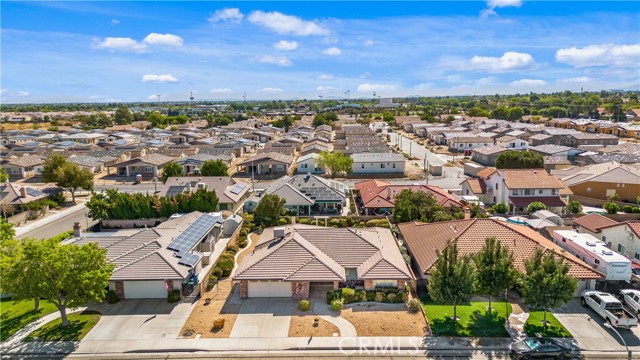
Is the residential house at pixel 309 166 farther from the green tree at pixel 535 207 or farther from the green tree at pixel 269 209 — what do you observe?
the green tree at pixel 535 207

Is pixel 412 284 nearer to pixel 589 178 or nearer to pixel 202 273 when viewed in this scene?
pixel 202 273

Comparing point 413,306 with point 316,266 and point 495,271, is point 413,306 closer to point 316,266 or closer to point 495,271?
point 495,271

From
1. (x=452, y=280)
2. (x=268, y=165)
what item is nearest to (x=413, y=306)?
(x=452, y=280)

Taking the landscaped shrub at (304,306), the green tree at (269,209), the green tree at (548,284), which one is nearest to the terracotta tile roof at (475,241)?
the green tree at (548,284)

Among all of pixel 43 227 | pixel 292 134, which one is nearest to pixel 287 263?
pixel 43 227

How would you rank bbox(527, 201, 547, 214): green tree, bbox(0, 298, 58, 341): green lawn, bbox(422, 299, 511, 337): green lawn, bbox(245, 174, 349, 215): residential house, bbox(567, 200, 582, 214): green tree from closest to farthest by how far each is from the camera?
1. bbox(422, 299, 511, 337): green lawn
2. bbox(0, 298, 58, 341): green lawn
3. bbox(527, 201, 547, 214): green tree
4. bbox(567, 200, 582, 214): green tree
5. bbox(245, 174, 349, 215): residential house

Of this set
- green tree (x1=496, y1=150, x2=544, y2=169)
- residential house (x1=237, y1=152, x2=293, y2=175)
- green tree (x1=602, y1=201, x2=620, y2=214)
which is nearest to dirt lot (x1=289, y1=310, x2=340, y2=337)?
green tree (x1=602, y1=201, x2=620, y2=214)

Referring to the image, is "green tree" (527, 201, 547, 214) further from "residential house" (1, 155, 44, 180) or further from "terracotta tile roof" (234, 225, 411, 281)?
"residential house" (1, 155, 44, 180)
